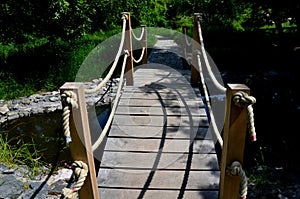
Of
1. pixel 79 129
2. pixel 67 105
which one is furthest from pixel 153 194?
pixel 67 105

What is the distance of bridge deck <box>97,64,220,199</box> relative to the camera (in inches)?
87.0

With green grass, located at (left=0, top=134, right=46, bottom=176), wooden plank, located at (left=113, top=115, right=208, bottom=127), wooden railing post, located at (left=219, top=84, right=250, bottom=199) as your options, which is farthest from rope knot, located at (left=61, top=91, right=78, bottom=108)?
green grass, located at (left=0, top=134, right=46, bottom=176)

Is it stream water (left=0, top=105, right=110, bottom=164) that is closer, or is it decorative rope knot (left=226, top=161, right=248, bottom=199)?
decorative rope knot (left=226, top=161, right=248, bottom=199)

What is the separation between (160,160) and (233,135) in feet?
3.77

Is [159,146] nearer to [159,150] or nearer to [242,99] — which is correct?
[159,150]

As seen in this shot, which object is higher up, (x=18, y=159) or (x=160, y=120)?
(x=160, y=120)

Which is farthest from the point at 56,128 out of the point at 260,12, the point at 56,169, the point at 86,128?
the point at 260,12

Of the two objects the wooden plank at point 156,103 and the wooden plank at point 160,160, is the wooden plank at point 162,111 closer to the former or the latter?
the wooden plank at point 156,103

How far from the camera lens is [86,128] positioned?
146cm

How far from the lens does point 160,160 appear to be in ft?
8.14

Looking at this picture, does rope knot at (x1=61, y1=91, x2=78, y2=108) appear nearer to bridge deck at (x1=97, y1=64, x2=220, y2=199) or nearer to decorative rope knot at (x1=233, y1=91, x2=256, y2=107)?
decorative rope knot at (x1=233, y1=91, x2=256, y2=107)

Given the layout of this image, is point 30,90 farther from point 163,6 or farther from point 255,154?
point 163,6

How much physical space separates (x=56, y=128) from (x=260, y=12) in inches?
220

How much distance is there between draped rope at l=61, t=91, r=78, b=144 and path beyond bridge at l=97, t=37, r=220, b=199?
99 centimetres
